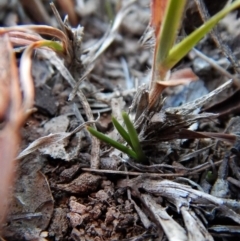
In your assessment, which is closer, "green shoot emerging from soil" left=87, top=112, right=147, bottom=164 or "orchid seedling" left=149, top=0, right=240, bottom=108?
"orchid seedling" left=149, top=0, right=240, bottom=108

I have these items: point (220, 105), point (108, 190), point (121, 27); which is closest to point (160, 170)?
point (108, 190)

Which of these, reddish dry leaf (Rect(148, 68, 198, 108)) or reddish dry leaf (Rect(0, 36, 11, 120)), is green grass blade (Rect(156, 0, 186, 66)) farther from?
reddish dry leaf (Rect(0, 36, 11, 120))

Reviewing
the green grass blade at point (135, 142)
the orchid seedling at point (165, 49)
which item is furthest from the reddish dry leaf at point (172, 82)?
the green grass blade at point (135, 142)

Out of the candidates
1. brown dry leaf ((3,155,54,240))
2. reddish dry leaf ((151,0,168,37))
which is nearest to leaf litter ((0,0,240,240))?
brown dry leaf ((3,155,54,240))

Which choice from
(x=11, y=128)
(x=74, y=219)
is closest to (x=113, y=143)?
(x=74, y=219)

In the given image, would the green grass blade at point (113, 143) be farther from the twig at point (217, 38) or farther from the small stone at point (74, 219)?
the twig at point (217, 38)

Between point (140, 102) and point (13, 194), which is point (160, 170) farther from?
point (13, 194)
